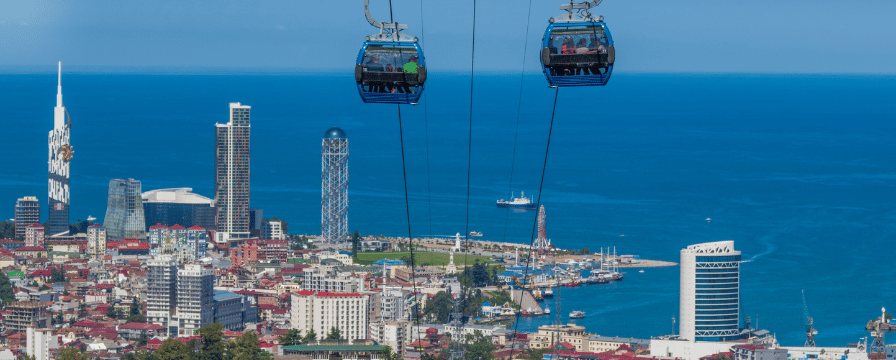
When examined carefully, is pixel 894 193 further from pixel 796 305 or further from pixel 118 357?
pixel 118 357

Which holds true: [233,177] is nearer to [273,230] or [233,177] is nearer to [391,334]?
[273,230]

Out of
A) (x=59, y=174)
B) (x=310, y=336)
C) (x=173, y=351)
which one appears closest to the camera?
(x=173, y=351)

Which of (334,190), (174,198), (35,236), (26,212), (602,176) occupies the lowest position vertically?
(35,236)

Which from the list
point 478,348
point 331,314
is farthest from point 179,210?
point 478,348

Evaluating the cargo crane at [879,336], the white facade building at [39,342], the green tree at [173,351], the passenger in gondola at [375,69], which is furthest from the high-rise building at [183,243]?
the passenger in gondola at [375,69]

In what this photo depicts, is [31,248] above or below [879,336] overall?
above

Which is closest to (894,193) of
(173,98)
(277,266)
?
(277,266)

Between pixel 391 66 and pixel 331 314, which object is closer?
pixel 391 66
